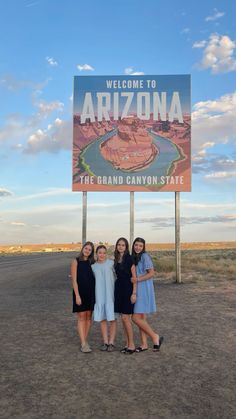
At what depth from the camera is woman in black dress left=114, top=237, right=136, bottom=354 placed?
6.49 meters

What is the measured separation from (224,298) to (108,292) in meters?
7.21

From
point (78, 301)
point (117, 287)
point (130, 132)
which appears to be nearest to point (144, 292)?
point (117, 287)

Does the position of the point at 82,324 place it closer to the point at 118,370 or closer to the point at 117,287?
the point at 117,287

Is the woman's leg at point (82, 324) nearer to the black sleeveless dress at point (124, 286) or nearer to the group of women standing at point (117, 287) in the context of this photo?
the group of women standing at point (117, 287)

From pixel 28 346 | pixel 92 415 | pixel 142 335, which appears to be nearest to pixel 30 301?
pixel 28 346

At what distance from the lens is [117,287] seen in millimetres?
6574

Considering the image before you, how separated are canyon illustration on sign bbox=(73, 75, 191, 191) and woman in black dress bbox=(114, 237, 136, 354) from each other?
772 cm

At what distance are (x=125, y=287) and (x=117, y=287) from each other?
14cm

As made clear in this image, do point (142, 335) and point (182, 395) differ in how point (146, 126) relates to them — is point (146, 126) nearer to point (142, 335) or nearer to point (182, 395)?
point (142, 335)

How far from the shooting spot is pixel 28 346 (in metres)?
7.10

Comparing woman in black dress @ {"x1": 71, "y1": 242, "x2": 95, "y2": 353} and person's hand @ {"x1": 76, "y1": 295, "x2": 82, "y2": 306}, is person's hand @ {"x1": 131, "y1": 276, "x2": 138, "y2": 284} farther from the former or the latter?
person's hand @ {"x1": 76, "y1": 295, "x2": 82, "y2": 306}

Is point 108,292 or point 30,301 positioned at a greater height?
point 108,292

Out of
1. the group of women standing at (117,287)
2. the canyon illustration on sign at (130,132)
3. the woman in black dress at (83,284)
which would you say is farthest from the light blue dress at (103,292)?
the canyon illustration on sign at (130,132)

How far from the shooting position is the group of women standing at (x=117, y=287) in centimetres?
650
